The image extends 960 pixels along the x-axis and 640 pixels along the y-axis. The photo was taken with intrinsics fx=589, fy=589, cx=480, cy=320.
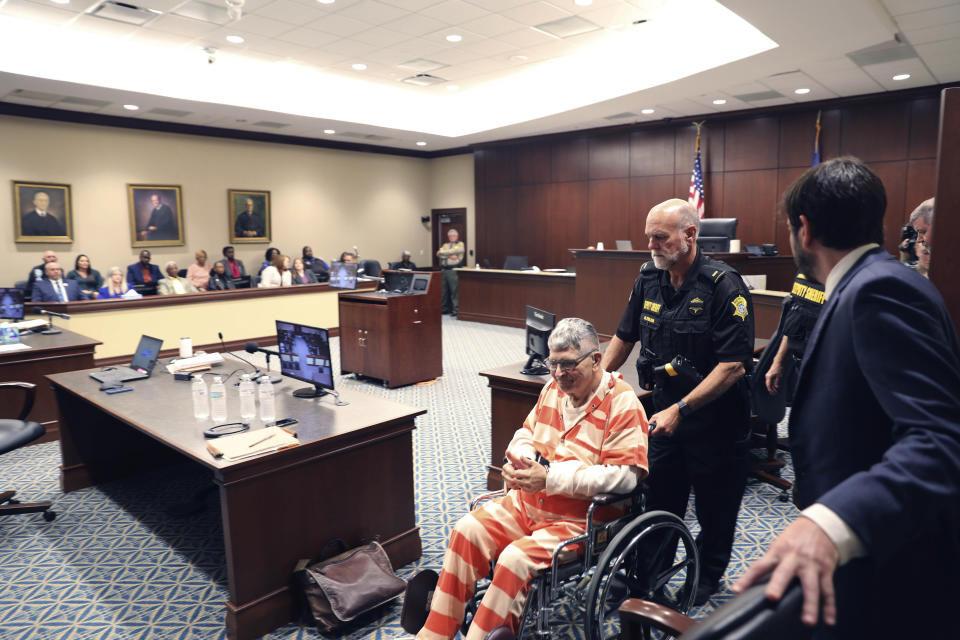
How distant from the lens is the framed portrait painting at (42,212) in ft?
28.6

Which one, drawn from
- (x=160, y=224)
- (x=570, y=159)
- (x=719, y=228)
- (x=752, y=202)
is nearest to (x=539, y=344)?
(x=719, y=228)

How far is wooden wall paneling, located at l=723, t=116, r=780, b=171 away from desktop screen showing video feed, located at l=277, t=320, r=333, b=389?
8.26 m

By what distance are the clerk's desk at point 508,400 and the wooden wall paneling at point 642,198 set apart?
704 cm

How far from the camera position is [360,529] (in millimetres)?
2863

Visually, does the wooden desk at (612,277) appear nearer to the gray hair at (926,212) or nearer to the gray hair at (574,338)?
the gray hair at (926,212)

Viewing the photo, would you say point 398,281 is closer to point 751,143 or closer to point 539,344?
point 539,344

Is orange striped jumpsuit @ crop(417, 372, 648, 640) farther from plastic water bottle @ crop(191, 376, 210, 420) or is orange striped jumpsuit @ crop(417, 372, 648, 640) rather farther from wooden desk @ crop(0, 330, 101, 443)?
wooden desk @ crop(0, 330, 101, 443)

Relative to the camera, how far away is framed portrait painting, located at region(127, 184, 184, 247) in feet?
32.0

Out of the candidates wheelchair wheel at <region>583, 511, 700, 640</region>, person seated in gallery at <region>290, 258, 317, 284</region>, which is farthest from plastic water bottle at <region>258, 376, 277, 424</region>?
person seated in gallery at <region>290, 258, 317, 284</region>

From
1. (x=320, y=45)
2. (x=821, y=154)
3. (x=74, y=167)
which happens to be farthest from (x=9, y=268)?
(x=821, y=154)

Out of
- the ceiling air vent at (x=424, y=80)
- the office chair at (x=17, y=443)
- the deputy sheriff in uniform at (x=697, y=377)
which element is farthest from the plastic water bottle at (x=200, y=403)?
the ceiling air vent at (x=424, y=80)

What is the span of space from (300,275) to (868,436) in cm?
1006

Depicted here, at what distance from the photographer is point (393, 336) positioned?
630 centimetres

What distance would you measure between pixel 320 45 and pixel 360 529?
20.7 ft
